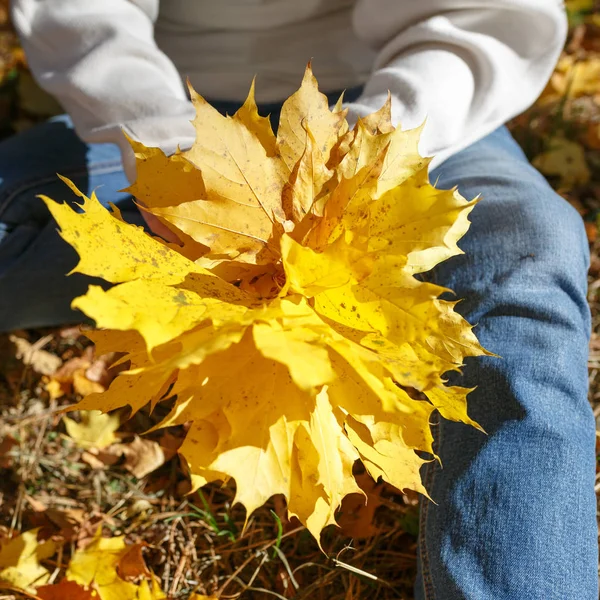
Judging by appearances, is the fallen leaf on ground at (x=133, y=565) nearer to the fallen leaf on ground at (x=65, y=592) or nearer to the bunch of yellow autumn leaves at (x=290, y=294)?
the fallen leaf on ground at (x=65, y=592)

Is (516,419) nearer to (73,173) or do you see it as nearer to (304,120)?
(304,120)

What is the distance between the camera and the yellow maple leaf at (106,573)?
92 centimetres

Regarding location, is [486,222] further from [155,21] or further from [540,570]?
[155,21]

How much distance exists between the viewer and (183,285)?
→ 1.69ft

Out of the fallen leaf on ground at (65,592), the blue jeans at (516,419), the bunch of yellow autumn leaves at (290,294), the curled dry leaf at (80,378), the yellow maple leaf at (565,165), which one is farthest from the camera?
the yellow maple leaf at (565,165)

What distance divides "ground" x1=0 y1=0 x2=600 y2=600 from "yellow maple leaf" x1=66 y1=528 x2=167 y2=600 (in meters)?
0.06

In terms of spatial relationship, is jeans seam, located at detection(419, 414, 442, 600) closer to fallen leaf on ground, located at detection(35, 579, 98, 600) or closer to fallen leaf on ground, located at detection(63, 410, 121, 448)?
fallen leaf on ground, located at detection(35, 579, 98, 600)

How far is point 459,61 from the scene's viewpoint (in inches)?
39.2

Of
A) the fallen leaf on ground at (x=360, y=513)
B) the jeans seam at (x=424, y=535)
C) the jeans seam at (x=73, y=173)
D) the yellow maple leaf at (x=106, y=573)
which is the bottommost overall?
the yellow maple leaf at (x=106, y=573)

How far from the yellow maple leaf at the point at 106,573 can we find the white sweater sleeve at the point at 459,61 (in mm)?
873

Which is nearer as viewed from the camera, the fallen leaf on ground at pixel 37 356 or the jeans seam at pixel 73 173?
the jeans seam at pixel 73 173

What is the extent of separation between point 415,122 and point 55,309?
0.92 meters

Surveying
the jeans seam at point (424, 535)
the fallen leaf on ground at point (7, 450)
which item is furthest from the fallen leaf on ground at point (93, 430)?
the jeans seam at point (424, 535)

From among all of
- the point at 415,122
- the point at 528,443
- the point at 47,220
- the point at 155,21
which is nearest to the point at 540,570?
the point at 528,443
